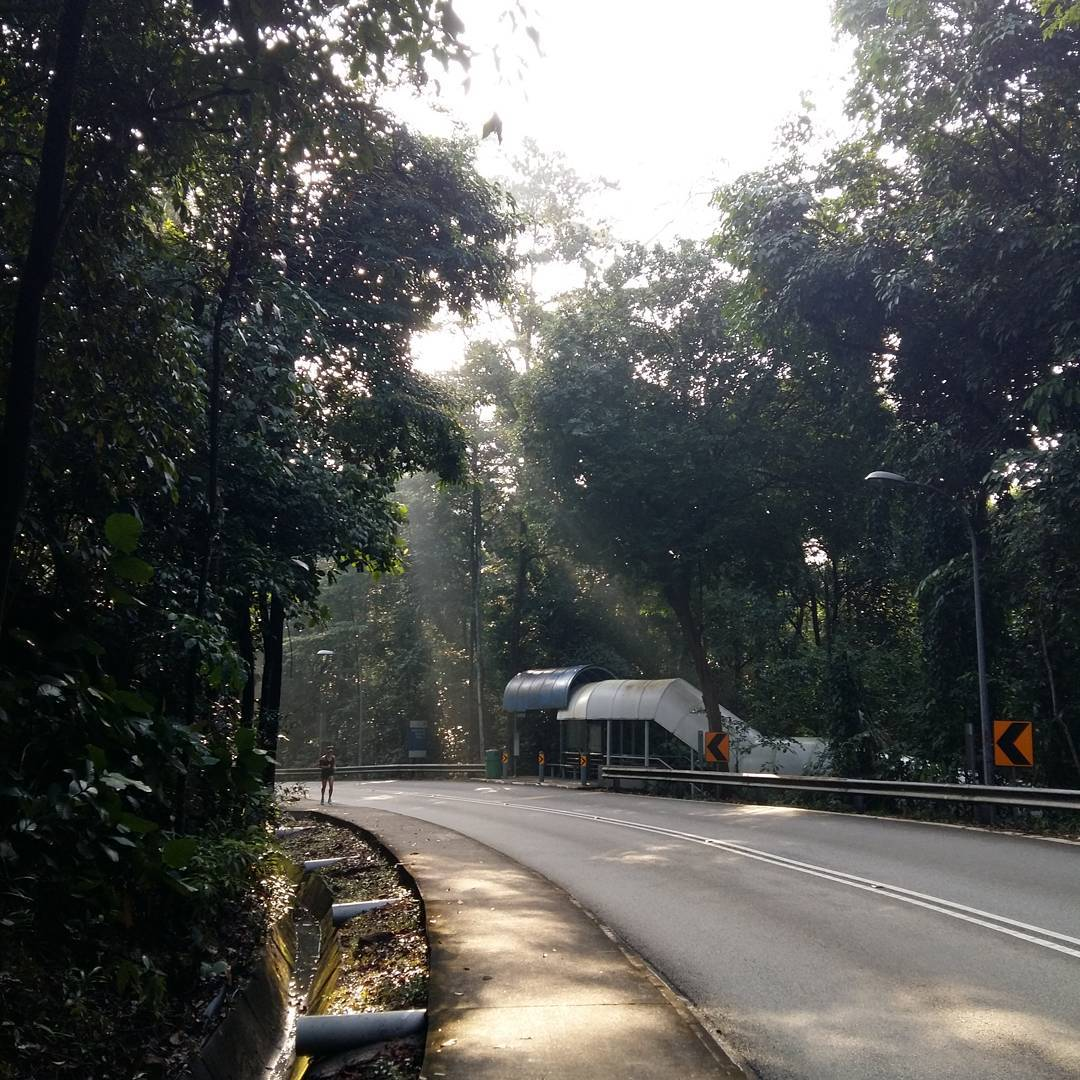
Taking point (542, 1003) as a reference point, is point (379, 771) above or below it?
above

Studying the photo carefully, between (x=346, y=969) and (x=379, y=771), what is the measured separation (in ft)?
143

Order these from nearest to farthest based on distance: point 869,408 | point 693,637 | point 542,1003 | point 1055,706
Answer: point 542,1003 → point 1055,706 → point 869,408 → point 693,637

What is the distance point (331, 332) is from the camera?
1884 centimetres

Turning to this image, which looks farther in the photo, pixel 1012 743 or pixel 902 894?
pixel 1012 743

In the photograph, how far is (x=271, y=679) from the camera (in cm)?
2153

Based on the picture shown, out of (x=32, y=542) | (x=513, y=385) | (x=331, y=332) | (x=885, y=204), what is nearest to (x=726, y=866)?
(x=32, y=542)

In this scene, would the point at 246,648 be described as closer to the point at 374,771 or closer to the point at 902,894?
the point at 902,894

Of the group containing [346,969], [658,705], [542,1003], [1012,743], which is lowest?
[346,969]

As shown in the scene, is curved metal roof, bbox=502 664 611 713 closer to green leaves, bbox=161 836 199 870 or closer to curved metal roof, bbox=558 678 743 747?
curved metal roof, bbox=558 678 743 747

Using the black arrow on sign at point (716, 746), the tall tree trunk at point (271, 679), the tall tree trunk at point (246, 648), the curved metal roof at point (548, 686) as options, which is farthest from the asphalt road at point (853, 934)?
the curved metal roof at point (548, 686)

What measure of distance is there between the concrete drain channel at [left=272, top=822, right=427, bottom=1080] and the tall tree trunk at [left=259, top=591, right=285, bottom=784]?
1.96 metres

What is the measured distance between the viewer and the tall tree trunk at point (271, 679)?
59.7 ft

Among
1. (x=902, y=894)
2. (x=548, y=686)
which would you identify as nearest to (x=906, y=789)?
(x=902, y=894)

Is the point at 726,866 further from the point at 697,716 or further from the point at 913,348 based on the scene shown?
the point at 697,716
